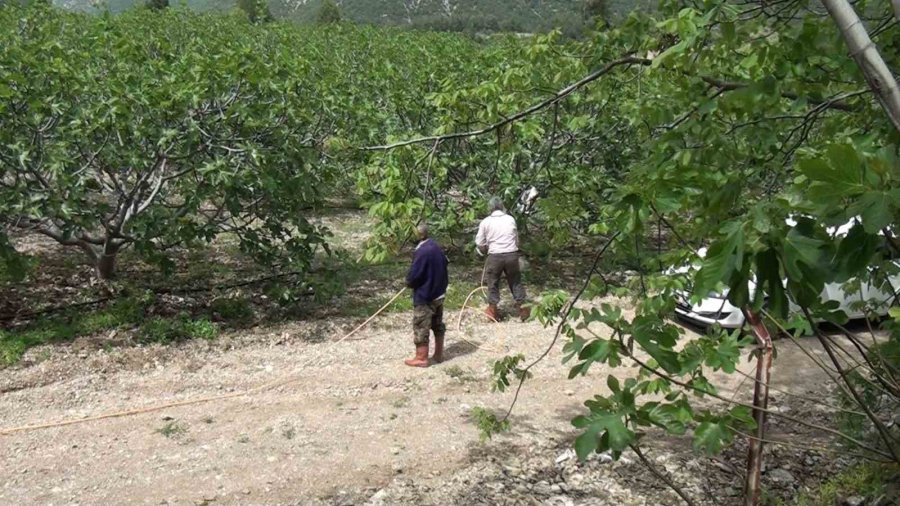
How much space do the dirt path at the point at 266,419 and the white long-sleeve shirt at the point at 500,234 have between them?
52.6 inches

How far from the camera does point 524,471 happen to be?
6.29 metres

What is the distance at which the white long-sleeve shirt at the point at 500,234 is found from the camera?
10180 mm

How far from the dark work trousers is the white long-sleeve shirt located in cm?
8

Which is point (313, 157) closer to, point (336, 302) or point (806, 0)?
point (336, 302)

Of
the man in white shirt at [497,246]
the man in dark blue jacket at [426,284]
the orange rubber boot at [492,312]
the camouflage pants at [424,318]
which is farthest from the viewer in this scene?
the orange rubber boot at [492,312]

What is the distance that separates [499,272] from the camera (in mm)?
10328

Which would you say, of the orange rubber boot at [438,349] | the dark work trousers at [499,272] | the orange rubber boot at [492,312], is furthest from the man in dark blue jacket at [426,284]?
the orange rubber boot at [492,312]

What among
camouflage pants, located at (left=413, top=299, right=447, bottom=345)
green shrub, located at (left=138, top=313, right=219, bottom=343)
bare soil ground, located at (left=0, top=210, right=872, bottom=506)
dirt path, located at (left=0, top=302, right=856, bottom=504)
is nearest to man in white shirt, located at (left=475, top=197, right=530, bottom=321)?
bare soil ground, located at (left=0, top=210, right=872, bottom=506)

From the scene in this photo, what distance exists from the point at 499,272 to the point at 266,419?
4.21 m

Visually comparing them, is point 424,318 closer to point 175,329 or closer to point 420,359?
point 420,359

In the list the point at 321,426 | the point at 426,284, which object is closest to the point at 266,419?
the point at 321,426

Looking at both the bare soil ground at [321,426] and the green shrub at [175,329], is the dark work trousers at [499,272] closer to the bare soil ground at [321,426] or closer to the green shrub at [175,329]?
the bare soil ground at [321,426]

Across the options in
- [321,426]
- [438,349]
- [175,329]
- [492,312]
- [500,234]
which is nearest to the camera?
[321,426]

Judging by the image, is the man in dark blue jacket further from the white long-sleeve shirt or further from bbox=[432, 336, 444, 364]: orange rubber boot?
the white long-sleeve shirt
